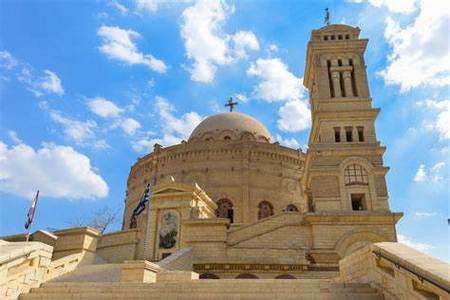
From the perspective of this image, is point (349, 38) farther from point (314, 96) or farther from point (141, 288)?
point (141, 288)

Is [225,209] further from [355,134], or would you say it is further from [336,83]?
[336,83]

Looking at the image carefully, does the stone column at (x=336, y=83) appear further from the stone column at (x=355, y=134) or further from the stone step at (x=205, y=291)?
the stone step at (x=205, y=291)

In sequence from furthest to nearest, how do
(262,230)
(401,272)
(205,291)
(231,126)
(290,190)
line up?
(231,126) → (290,190) → (262,230) → (205,291) → (401,272)

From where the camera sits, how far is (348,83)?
97.9 ft

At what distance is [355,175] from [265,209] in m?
11.9

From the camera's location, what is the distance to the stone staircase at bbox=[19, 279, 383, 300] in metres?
8.80

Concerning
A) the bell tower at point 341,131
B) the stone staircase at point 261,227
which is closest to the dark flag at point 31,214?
the stone staircase at point 261,227

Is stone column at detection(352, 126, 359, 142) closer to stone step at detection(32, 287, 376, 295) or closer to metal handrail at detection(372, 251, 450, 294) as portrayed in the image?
metal handrail at detection(372, 251, 450, 294)

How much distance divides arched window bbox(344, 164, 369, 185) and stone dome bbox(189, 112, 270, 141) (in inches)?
654

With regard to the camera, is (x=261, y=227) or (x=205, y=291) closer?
(x=205, y=291)

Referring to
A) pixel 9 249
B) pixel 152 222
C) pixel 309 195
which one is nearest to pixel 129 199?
pixel 152 222

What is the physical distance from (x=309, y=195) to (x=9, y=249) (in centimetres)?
2153

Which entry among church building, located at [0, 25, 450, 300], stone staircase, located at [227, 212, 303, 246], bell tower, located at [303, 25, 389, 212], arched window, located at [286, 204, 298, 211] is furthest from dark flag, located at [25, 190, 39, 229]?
arched window, located at [286, 204, 298, 211]

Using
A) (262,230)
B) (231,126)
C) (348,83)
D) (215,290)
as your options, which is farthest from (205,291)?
(231,126)
